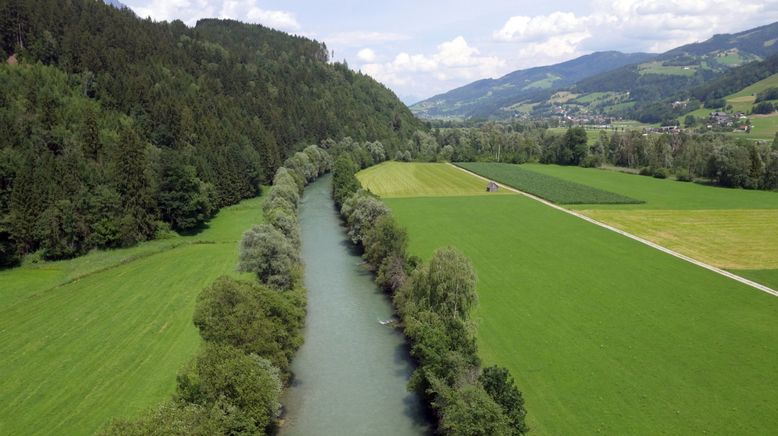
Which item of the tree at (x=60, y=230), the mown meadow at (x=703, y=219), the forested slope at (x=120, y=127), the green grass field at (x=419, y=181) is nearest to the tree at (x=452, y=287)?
the mown meadow at (x=703, y=219)

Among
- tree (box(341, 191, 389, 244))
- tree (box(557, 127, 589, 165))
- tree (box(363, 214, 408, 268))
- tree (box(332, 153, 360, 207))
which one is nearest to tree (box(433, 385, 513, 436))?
tree (box(363, 214, 408, 268))

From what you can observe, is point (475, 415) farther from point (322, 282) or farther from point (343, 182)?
point (343, 182)

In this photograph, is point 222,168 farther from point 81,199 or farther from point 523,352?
point 523,352

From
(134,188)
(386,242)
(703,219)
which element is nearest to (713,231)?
(703,219)

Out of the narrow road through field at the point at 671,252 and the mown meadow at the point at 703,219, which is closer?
the narrow road through field at the point at 671,252

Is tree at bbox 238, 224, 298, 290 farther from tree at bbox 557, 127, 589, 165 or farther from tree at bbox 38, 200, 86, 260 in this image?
tree at bbox 557, 127, 589, 165

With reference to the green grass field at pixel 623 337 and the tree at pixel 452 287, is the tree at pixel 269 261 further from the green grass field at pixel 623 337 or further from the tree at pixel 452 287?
the green grass field at pixel 623 337

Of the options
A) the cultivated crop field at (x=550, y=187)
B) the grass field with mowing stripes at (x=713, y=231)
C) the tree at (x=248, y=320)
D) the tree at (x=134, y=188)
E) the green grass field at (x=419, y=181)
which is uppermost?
the tree at (x=134, y=188)
